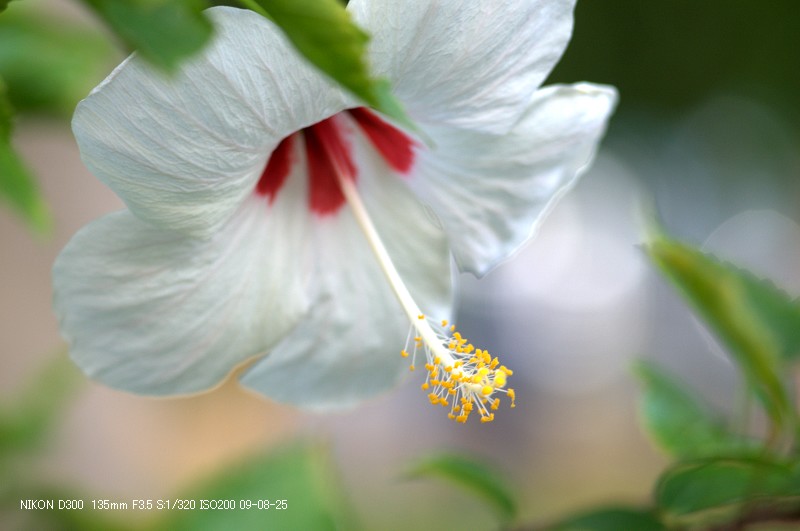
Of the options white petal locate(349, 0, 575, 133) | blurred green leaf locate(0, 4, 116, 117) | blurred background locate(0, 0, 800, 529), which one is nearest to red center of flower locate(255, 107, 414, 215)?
white petal locate(349, 0, 575, 133)

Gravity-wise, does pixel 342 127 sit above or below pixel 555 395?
above

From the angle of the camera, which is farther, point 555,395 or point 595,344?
point 595,344

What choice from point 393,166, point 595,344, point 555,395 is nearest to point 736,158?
point 595,344

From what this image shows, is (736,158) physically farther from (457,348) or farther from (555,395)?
(457,348)

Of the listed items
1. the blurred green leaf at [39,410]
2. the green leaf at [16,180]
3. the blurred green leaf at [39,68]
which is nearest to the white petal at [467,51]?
the green leaf at [16,180]

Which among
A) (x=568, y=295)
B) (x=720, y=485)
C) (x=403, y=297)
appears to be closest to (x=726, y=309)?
(x=720, y=485)

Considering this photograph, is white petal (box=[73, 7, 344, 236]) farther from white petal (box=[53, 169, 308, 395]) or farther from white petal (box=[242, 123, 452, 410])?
white petal (box=[242, 123, 452, 410])
